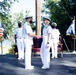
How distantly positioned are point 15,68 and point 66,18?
20.0 meters

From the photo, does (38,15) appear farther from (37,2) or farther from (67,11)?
(67,11)

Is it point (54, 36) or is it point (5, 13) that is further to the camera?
point (5, 13)

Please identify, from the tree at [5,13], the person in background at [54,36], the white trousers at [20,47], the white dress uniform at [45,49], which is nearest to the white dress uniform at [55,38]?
the person in background at [54,36]

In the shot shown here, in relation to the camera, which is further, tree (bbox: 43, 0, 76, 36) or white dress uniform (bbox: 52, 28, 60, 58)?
tree (bbox: 43, 0, 76, 36)

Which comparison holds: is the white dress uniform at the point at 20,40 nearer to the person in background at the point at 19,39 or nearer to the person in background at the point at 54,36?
the person in background at the point at 19,39

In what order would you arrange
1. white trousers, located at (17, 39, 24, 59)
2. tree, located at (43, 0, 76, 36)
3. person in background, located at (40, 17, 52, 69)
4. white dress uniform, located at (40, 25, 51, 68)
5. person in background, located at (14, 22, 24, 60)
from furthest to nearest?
1. tree, located at (43, 0, 76, 36)
2. white trousers, located at (17, 39, 24, 59)
3. person in background, located at (14, 22, 24, 60)
4. white dress uniform, located at (40, 25, 51, 68)
5. person in background, located at (40, 17, 52, 69)

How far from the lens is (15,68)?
1233 centimetres

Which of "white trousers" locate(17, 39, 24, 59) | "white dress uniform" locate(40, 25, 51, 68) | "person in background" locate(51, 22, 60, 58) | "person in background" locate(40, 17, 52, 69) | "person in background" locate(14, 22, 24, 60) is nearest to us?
"person in background" locate(40, 17, 52, 69)

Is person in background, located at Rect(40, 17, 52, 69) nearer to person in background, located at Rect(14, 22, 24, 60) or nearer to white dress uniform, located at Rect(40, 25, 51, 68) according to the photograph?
white dress uniform, located at Rect(40, 25, 51, 68)

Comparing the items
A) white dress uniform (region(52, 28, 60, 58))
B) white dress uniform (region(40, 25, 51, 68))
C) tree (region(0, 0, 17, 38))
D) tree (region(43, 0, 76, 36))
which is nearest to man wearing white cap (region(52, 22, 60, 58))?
white dress uniform (region(52, 28, 60, 58))

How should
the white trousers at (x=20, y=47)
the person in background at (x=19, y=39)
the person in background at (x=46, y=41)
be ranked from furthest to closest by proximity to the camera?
the white trousers at (x=20, y=47) → the person in background at (x=19, y=39) → the person in background at (x=46, y=41)

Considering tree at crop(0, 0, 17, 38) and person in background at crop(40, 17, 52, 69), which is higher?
tree at crop(0, 0, 17, 38)

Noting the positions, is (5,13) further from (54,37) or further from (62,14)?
(54,37)

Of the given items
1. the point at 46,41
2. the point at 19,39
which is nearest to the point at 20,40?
the point at 19,39
